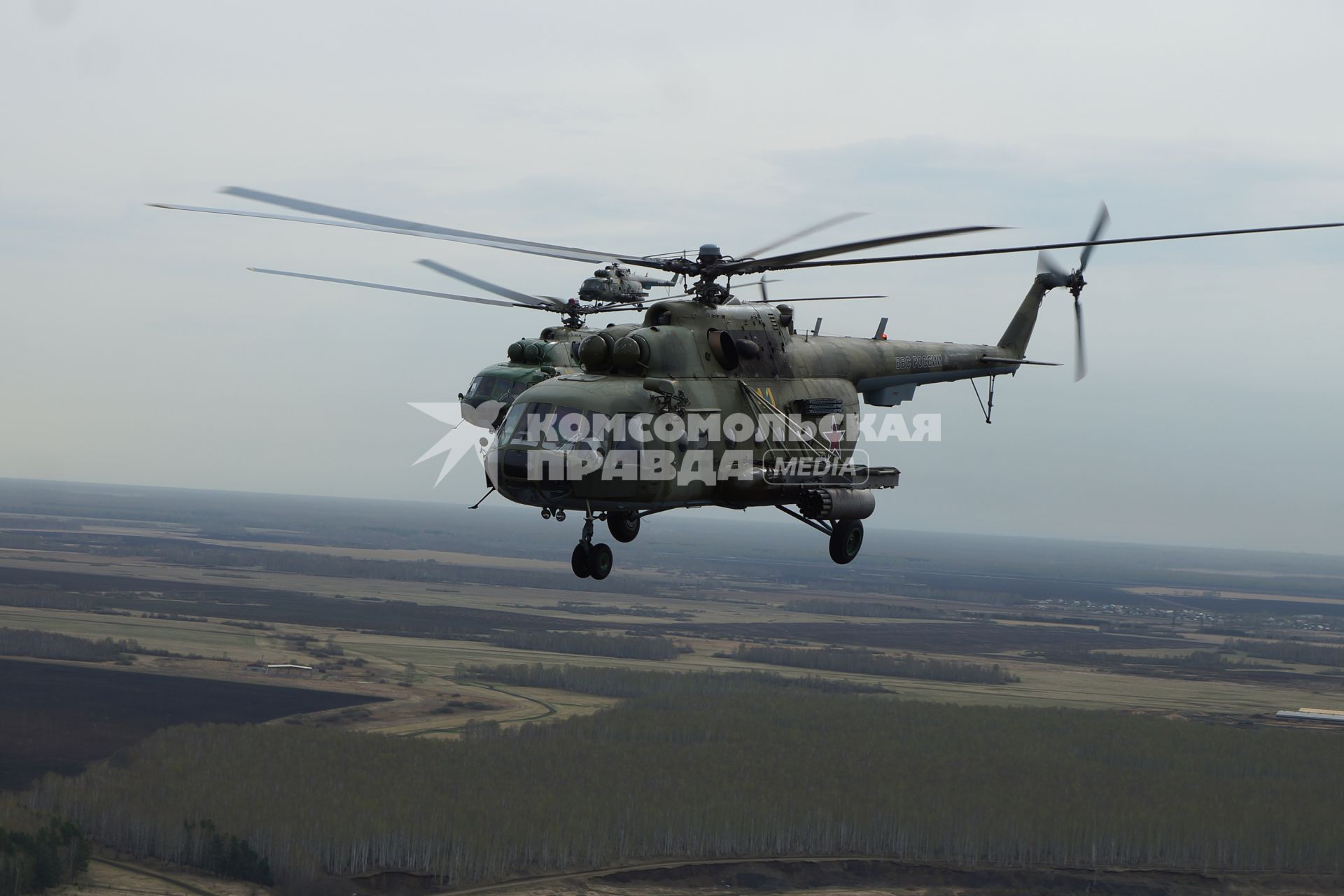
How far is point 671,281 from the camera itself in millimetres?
41562

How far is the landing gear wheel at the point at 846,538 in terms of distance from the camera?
33656mm

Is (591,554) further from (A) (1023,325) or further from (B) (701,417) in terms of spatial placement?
(A) (1023,325)

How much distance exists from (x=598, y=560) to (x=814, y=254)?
7.75 m

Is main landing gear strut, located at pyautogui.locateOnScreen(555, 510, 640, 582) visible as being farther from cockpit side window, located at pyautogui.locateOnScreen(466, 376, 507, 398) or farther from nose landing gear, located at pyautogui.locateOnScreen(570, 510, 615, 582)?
cockpit side window, located at pyautogui.locateOnScreen(466, 376, 507, 398)

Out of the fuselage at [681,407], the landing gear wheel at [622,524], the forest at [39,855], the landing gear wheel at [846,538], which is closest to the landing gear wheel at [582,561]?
the fuselage at [681,407]

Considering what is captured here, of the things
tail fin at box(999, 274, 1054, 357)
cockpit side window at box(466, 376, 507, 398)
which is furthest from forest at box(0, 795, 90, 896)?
tail fin at box(999, 274, 1054, 357)

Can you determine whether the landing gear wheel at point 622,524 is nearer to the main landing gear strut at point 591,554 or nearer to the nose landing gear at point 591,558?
the main landing gear strut at point 591,554

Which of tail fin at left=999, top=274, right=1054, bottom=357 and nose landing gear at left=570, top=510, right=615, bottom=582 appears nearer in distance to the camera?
nose landing gear at left=570, top=510, right=615, bottom=582

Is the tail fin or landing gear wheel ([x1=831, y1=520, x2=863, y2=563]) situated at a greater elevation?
the tail fin

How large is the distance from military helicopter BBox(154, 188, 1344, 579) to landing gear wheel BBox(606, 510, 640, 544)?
1.5 inches

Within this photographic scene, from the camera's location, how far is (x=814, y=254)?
28047 mm

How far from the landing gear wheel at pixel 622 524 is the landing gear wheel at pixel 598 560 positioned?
64.1 inches

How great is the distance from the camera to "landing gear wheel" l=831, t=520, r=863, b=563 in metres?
33.7

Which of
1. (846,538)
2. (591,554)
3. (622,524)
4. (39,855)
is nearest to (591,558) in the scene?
(591,554)
